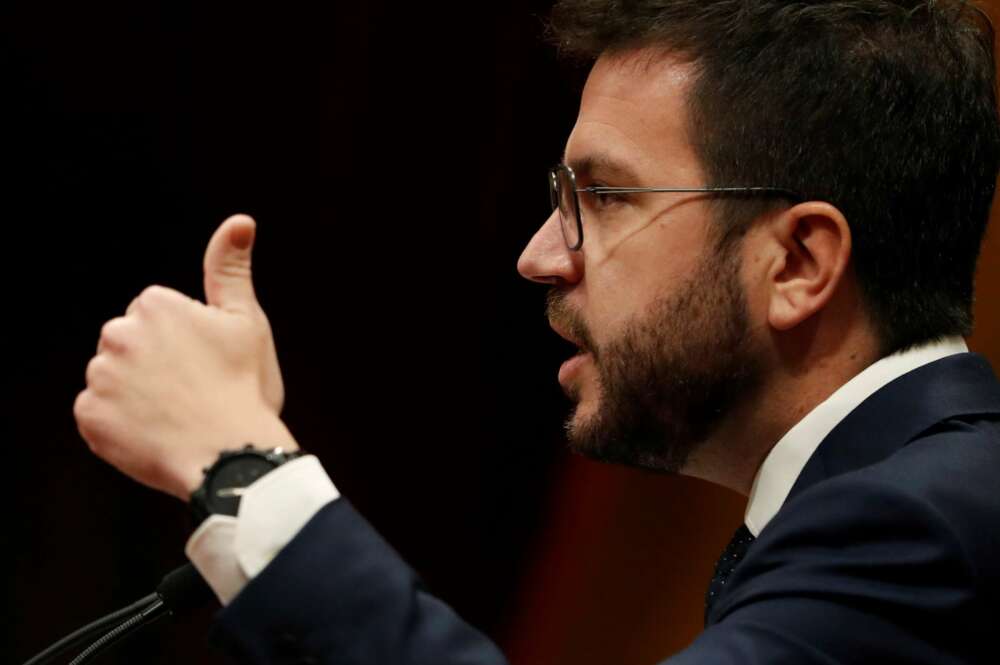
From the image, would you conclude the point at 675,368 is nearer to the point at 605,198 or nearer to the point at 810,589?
the point at 605,198

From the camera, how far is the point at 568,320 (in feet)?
3.86

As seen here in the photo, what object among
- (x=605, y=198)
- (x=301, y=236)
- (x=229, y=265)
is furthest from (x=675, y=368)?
(x=301, y=236)

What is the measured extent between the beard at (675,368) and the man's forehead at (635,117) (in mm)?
124

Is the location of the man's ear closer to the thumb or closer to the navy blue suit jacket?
the navy blue suit jacket

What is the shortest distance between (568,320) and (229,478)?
1.46ft

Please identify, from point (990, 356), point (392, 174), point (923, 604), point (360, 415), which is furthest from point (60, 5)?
point (923, 604)

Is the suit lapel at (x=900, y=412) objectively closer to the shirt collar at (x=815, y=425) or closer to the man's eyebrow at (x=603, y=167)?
the shirt collar at (x=815, y=425)

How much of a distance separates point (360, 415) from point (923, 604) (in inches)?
55.4

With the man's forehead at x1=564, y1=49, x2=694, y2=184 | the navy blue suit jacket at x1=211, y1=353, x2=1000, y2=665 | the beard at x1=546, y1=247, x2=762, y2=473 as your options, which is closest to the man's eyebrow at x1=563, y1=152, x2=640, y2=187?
the man's forehead at x1=564, y1=49, x2=694, y2=184

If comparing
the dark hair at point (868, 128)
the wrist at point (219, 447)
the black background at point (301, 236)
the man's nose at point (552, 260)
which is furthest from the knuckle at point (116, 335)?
the black background at point (301, 236)

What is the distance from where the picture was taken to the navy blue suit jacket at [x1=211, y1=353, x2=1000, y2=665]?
2.65ft

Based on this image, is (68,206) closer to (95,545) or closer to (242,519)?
(95,545)

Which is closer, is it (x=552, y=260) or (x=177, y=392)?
(x=177, y=392)

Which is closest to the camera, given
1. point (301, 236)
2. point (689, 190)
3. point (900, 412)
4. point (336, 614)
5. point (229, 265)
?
point (336, 614)
